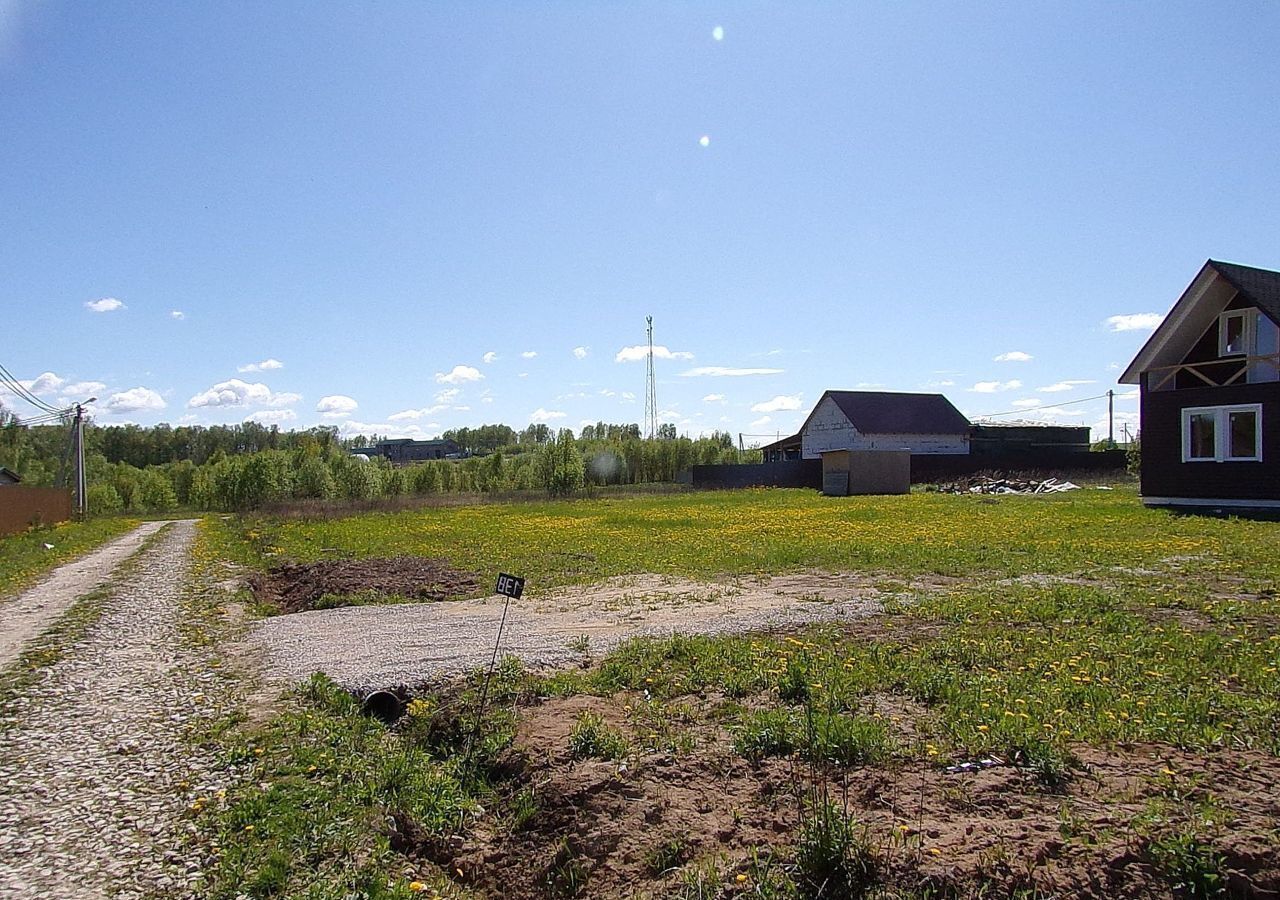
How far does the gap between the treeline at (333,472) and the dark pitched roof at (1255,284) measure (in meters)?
38.2

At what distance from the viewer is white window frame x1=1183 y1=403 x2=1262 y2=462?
899 inches

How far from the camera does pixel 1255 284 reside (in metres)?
23.3

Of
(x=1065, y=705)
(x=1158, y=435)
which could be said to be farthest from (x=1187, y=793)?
(x=1158, y=435)

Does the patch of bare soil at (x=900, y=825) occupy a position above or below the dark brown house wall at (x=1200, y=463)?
below

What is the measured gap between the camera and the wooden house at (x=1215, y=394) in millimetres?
22734

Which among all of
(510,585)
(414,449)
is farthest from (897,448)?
(414,449)

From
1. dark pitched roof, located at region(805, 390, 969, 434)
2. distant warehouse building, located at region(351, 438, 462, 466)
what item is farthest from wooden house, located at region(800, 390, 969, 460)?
distant warehouse building, located at region(351, 438, 462, 466)

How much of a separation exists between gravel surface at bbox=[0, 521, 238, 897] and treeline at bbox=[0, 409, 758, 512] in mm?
44633

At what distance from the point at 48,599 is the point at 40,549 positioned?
41.0ft

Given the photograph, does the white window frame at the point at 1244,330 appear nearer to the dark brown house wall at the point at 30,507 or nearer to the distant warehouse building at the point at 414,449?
the dark brown house wall at the point at 30,507

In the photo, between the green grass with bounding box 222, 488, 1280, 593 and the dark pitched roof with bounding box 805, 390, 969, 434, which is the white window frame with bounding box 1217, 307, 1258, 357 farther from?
the dark pitched roof with bounding box 805, 390, 969, 434

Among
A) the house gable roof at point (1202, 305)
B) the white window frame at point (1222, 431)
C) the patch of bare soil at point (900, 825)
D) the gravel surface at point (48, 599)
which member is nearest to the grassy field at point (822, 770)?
the patch of bare soil at point (900, 825)

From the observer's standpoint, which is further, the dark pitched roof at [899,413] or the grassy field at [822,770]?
the dark pitched roof at [899,413]

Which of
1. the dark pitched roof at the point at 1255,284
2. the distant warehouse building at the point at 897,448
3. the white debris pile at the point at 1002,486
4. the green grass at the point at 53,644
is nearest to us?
the green grass at the point at 53,644
